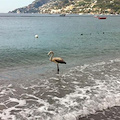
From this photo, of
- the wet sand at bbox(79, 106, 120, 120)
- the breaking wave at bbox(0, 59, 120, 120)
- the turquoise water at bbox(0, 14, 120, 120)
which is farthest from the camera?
the turquoise water at bbox(0, 14, 120, 120)

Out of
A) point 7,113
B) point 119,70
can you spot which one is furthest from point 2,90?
point 119,70

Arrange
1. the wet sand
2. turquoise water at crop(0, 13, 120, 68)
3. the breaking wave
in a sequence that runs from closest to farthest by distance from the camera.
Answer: the wet sand < the breaking wave < turquoise water at crop(0, 13, 120, 68)

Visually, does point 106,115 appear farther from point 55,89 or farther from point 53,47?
point 53,47

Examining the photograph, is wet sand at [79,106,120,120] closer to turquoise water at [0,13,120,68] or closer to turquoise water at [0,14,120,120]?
turquoise water at [0,14,120,120]

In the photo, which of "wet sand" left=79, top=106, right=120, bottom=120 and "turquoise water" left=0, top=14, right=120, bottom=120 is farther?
"turquoise water" left=0, top=14, right=120, bottom=120

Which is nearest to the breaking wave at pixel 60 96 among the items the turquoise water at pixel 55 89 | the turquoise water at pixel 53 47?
the turquoise water at pixel 55 89

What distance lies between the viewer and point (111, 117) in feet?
36.4

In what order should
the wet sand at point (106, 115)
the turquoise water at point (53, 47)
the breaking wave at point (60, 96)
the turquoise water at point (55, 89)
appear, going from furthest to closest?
the turquoise water at point (53, 47)
the turquoise water at point (55, 89)
the breaking wave at point (60, 96)
the wet sand at point (106, 115)

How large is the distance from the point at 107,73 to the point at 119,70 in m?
1.92

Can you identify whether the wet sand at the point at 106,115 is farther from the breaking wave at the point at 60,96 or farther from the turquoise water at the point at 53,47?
the turquoise water at the point at 53,47

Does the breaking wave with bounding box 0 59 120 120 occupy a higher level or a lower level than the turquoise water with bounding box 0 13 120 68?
higher

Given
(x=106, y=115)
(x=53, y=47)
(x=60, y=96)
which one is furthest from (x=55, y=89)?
(x=53, y=47)

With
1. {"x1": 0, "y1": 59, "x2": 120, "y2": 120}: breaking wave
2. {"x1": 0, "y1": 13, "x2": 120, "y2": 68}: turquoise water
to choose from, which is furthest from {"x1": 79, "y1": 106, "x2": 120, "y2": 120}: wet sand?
{"x1": 0, "y1": 13, "x2": 120, "y2": 68}: turquoise water

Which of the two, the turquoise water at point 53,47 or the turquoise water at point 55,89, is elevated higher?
the turquoise water at point 55,89
